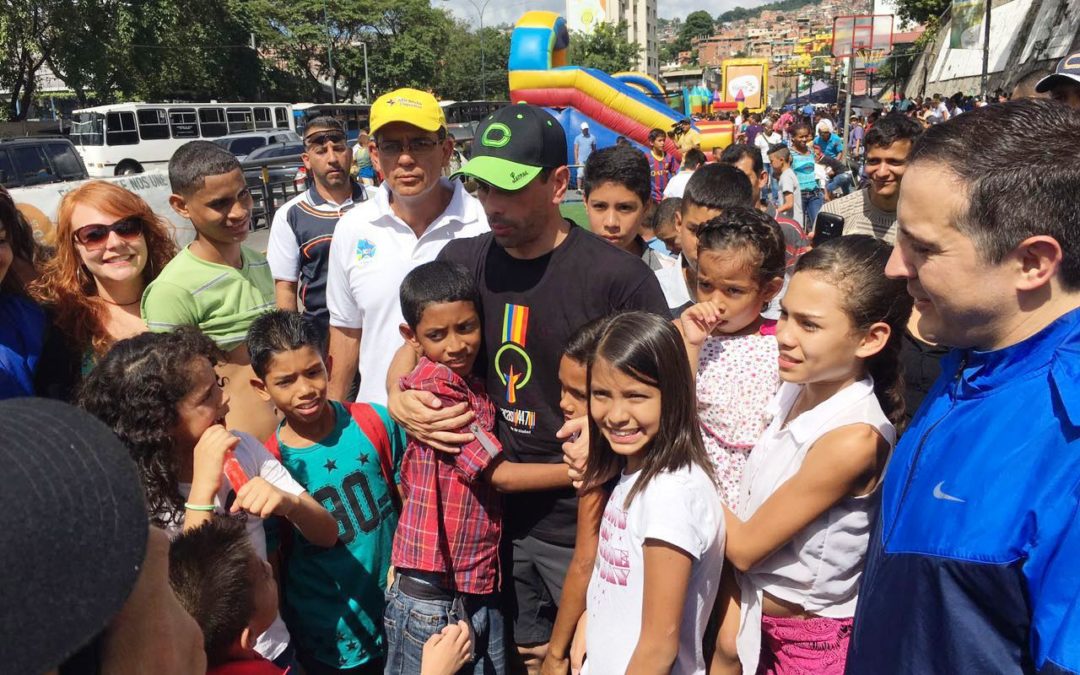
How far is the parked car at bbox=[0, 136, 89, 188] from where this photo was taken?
1339 centimetres

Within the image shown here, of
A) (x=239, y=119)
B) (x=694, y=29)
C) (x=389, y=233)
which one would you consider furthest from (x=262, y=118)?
(x=694, y=29)

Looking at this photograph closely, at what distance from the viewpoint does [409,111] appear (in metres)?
3.16

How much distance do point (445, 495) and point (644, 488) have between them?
733 mm

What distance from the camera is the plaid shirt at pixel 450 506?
2.26 metres

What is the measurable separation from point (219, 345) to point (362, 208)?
0.92 meters

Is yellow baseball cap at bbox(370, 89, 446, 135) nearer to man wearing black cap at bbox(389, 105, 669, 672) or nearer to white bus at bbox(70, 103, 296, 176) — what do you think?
man wearing black cap at bbox(389, 105, 669, 672)

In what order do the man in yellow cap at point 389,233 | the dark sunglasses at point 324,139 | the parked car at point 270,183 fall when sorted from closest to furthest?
the man in yellow cap at point 389,233 → the dark sunglasses at point 324,139 → the parked car at point 270,183

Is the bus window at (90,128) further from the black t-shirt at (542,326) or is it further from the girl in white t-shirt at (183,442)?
the black t-shirt at (542,326)

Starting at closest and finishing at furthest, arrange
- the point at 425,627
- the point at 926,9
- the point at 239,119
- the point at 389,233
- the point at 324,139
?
the point at 425,627, the point at 389,233, the point at 324,139, the point at 239,119, the point at 926,9

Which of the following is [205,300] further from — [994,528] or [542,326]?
[994,528]

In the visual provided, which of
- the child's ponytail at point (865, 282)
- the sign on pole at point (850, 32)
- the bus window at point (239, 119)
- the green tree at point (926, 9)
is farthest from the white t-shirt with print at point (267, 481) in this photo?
the green tree at point (926, 9)

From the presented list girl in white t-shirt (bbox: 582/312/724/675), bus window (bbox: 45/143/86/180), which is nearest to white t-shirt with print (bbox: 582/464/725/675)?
girl in white t-shirt (bbox: 582/312/724/675)

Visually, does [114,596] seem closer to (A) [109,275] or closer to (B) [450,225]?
(A) [109,275]

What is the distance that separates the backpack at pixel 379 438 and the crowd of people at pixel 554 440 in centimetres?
2
